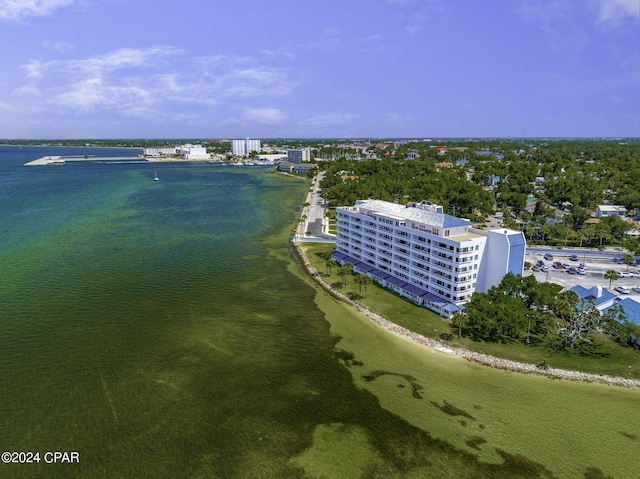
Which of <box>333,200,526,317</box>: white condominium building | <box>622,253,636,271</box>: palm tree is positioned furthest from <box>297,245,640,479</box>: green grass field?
<box>622,253,636,271</box>: palm tree

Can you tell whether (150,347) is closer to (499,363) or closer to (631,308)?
(499,363)

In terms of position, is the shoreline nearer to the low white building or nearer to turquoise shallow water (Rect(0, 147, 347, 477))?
turquoise shallow water (Rect(0, 147, 347, 477))


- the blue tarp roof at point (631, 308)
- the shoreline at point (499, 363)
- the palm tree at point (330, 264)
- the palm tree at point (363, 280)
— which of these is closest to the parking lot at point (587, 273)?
the blue tarp roof at point (631, 308)

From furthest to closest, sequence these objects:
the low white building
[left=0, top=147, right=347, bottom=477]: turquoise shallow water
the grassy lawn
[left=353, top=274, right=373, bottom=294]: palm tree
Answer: the low white building
[left=353, top=274, right=373, bottom=294]: palm tree
the grassy lawn
[left=0, top=147, right=347, bottom=477]: turquoise shallow water

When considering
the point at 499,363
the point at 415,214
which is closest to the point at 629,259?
the point at 415,214

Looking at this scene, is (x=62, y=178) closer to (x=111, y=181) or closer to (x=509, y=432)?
(x=111, y=181)

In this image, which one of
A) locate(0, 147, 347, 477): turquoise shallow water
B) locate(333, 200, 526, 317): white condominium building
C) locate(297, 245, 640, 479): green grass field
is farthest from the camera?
locate(333, 200, 526, 317): white condominium building

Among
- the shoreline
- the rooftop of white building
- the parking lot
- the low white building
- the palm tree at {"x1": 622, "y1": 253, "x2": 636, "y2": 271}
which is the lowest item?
the shoreline

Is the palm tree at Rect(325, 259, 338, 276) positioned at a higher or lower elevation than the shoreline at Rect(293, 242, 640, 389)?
higher
